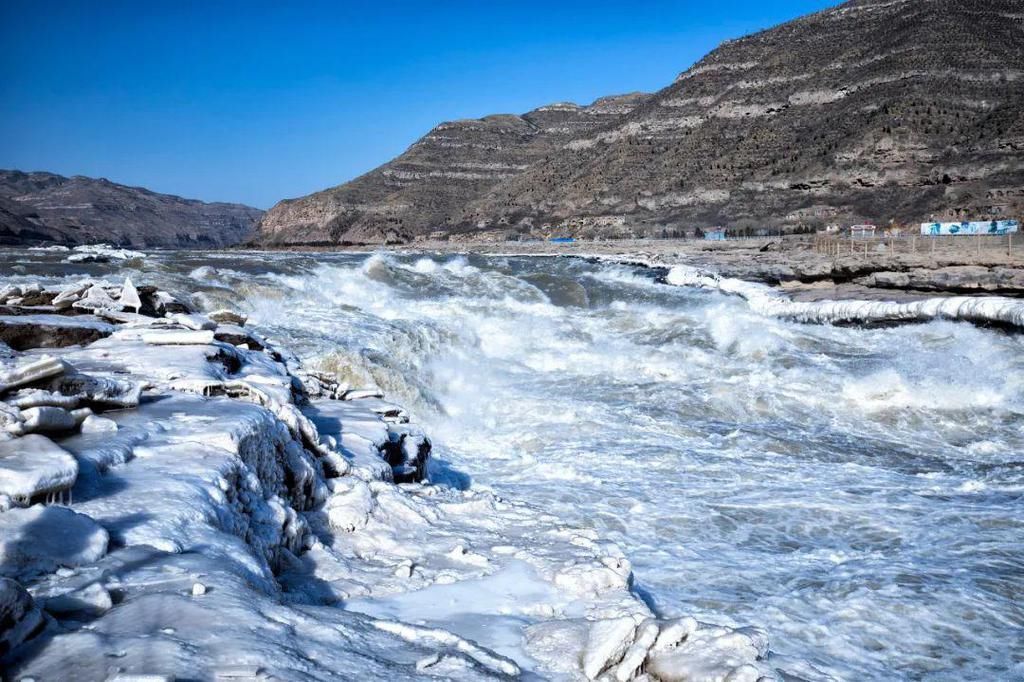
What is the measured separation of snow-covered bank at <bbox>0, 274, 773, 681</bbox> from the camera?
88.7 inches

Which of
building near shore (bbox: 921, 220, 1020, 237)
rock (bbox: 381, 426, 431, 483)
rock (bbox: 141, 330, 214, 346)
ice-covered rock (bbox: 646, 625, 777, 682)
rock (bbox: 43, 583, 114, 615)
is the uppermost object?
building near shore (bbox: 921, 220, 1020, 237)

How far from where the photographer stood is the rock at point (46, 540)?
243cm

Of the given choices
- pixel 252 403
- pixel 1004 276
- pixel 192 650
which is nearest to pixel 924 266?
pixel 1004 276

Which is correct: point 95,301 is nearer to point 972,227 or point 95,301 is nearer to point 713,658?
point 713,658

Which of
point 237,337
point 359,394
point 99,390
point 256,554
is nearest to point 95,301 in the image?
point 237,337

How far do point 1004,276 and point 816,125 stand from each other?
191 ft

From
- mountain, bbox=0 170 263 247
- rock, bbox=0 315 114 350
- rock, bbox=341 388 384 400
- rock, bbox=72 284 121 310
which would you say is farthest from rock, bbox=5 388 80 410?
mountain, bbox=0 170 263 247

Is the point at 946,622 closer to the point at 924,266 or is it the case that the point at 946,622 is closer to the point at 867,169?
the point at 924,266

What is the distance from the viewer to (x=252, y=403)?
17.3ft

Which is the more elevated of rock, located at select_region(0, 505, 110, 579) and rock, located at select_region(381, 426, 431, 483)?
rock, located at select_region(0, 505, 110, 579)

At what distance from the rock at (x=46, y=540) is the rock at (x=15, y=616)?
348 millimetres

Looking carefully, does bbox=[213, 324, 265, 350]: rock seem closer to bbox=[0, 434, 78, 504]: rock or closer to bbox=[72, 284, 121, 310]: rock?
bbox=[72, 284, 121, 310]: rock

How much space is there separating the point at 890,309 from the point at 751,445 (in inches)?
361

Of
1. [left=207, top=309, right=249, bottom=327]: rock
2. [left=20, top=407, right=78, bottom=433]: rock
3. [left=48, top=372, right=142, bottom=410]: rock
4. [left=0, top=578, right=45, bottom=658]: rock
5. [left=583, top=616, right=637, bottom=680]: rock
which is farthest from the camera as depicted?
[left=207, top=309, right=249, bottom=327]: rock
